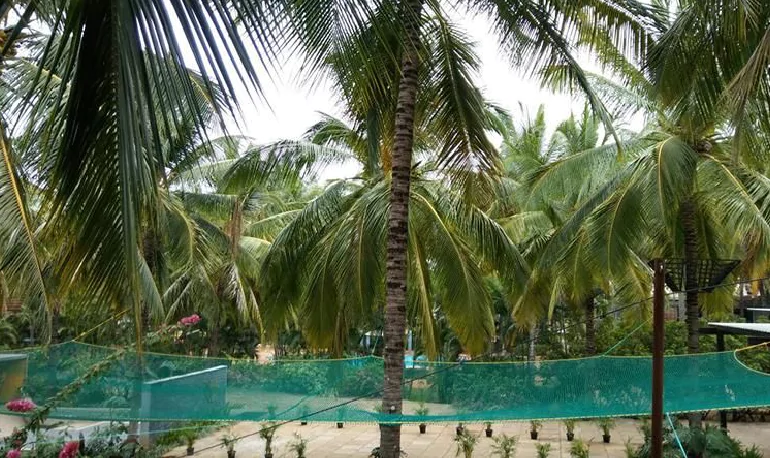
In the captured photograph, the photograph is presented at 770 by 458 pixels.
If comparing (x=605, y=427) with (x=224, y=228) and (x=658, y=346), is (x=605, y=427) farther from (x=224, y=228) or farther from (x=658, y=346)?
(x=224, y=228)

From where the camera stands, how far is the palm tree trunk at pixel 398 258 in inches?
259

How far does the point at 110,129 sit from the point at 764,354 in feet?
44.0

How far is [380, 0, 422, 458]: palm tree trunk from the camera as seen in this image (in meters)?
6.57

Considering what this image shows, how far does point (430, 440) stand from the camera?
10.9m

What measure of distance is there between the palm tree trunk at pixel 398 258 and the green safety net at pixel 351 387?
11.7 inches

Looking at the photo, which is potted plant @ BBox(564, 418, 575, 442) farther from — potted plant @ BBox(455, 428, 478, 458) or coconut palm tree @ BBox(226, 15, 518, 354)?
coconut palm tree @ BBox(226, 15, 518, 354)

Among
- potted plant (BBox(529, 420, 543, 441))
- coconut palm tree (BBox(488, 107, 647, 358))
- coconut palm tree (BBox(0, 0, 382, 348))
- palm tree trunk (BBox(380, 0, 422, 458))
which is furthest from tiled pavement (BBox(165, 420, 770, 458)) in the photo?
coconut palm tree (BBox(0, 0, 382, 348))

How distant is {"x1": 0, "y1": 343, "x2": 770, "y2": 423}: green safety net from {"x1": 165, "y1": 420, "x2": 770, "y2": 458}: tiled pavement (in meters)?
2.51

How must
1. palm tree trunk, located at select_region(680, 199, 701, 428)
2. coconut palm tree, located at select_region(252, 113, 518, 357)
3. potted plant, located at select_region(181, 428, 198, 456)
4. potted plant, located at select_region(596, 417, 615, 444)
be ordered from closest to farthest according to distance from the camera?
1. coconut palm tree, located at select_region(252, 113, 518, 357)
2. palm tree trunk, located at select_region(680, 199, 701, 428)
3. potted plant, located at select_region(181, 428, 198, 456)
4. potted plant, located at select_region(596, 417, 615, 444)

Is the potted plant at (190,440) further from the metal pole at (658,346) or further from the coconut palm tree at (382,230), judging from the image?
the metal pole at (658,346)

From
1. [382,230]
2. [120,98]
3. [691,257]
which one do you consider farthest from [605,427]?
[120,98]

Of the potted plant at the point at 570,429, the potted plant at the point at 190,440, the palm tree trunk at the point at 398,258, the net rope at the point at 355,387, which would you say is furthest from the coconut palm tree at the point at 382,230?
the potted plant at the point at 570,429

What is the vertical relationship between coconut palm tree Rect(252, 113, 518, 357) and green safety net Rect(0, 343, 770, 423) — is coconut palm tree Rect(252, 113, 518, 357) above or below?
above

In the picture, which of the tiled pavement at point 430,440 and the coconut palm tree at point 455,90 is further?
the tiled pavement at point 430,440
